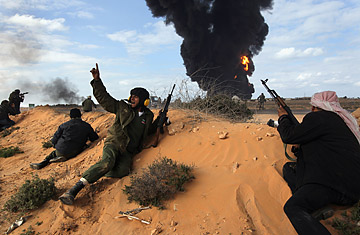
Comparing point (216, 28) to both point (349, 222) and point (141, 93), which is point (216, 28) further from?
point (349, 222)

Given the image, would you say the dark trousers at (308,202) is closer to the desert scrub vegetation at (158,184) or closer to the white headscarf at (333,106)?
the white headscarf at (333,106)

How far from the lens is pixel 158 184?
3.28 meters

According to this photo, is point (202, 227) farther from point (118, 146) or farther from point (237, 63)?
point (237, 63)

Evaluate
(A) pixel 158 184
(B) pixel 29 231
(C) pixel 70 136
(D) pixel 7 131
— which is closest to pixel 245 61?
(D) pixel 7 131

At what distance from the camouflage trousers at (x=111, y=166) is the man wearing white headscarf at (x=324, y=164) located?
2560 mm

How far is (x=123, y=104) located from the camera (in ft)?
15.0

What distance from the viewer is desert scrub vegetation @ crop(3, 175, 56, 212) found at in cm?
362

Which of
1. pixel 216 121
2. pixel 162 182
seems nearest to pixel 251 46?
pixel 216 121

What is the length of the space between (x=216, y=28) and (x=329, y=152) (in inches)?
1572

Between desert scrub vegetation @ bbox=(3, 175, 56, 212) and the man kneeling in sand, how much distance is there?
6.95 ft

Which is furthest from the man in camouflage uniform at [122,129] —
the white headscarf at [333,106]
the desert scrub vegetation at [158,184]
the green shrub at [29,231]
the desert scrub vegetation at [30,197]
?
the white headscarf at [333,106]

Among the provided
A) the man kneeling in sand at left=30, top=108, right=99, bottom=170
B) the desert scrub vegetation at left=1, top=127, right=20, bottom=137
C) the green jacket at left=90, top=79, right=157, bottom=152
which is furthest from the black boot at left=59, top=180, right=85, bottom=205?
the desert scrub vegetation at left=1, top=127, right=20, bottom=137

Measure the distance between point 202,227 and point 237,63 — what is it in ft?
127

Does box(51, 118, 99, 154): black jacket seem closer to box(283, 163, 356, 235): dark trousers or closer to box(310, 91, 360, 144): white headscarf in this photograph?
box(283, 163, 356, 235): dark trousers
